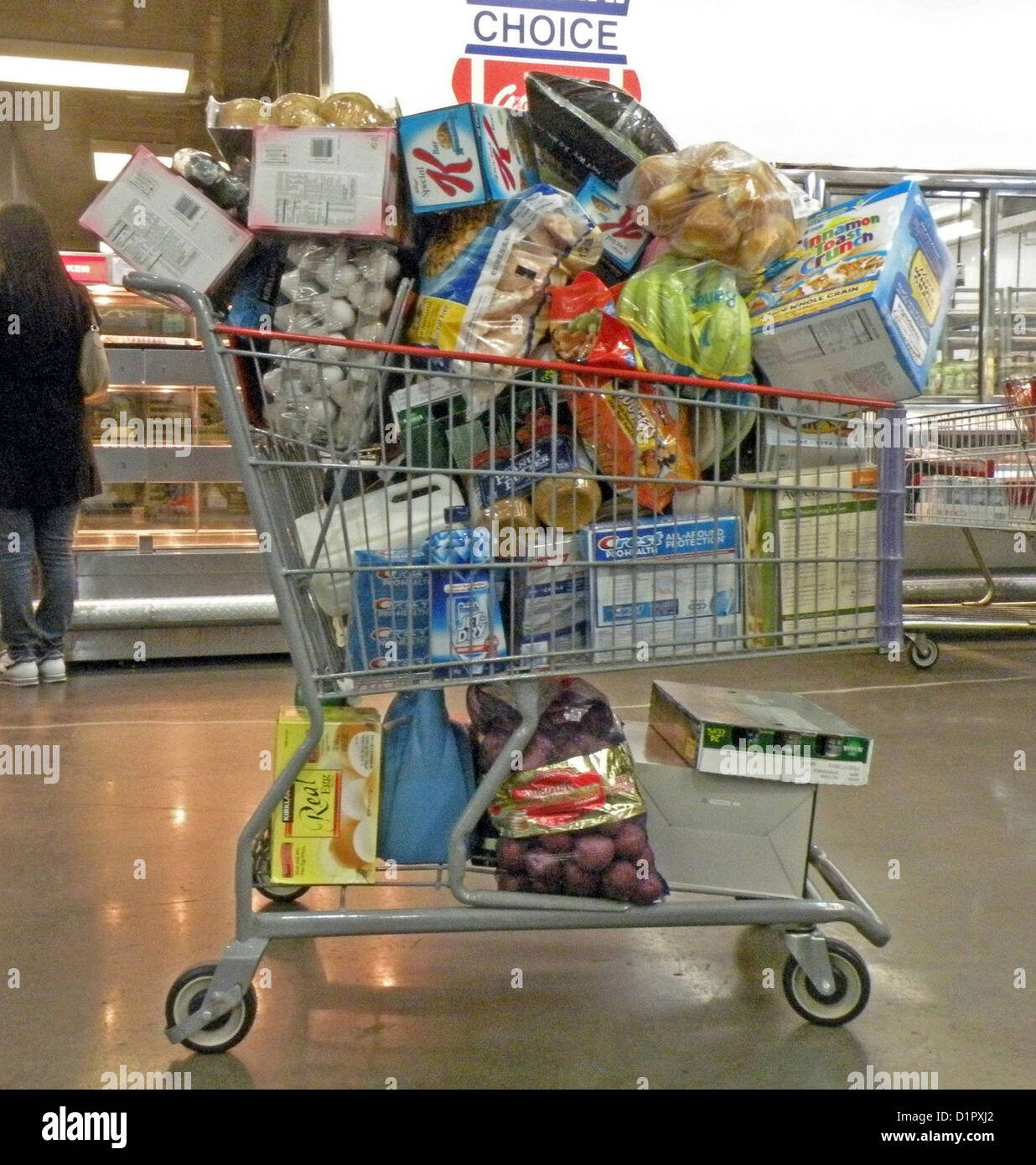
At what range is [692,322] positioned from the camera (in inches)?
69.9

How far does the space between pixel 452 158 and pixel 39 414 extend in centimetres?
302

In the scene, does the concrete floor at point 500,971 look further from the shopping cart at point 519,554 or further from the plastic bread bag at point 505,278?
the plastic bread bag at point 505,278

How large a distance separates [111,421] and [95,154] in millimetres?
6245

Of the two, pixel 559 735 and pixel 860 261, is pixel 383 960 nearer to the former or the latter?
pixel 559 735

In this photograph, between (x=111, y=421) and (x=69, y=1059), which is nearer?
(x=69, y=1059)

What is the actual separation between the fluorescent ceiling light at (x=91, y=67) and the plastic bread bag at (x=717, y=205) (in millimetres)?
7449

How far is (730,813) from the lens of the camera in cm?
192

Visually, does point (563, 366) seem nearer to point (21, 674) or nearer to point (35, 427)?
point (35, 427)

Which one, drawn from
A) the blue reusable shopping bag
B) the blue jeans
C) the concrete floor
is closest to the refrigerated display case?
the blue jeans

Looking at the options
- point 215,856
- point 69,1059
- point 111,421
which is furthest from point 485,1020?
point 111,421

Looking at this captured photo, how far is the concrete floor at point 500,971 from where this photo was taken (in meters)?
1.71
